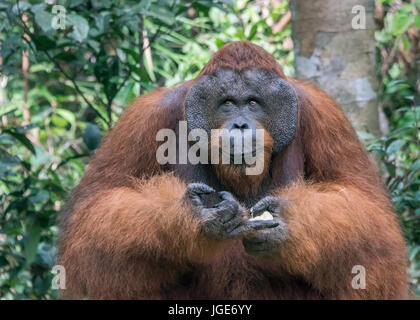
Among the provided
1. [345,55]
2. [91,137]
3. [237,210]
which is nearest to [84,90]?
[91,137]

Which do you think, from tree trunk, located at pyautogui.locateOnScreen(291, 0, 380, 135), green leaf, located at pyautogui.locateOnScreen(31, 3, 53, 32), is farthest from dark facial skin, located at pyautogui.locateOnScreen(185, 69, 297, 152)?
tree trunk, located at pyautogui.locateOnScreen(291, 0, 380, 135)

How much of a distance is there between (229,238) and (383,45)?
13.6 ft

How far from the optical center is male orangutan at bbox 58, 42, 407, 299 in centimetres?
298

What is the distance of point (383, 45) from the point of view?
642 cm

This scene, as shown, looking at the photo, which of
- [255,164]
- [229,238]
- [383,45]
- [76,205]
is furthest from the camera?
[383,45]

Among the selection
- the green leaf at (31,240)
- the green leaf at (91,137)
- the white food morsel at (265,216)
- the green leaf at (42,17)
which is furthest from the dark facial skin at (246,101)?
the green leaf at (31,240)

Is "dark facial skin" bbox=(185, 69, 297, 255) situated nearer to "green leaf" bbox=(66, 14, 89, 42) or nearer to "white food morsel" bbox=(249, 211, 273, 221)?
"white food morsel" bbox=(249, 211, 273, 221)

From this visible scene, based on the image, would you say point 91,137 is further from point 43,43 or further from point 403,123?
point 403,123

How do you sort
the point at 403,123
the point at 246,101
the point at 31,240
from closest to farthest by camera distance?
the point at 246,101 < the point at 31,240 < the point at 403,123

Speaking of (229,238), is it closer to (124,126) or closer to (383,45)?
(124,126)

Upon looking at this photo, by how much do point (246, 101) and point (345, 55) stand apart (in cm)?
148

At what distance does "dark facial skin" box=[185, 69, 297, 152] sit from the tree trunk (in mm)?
1258

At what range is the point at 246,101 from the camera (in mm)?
3326
